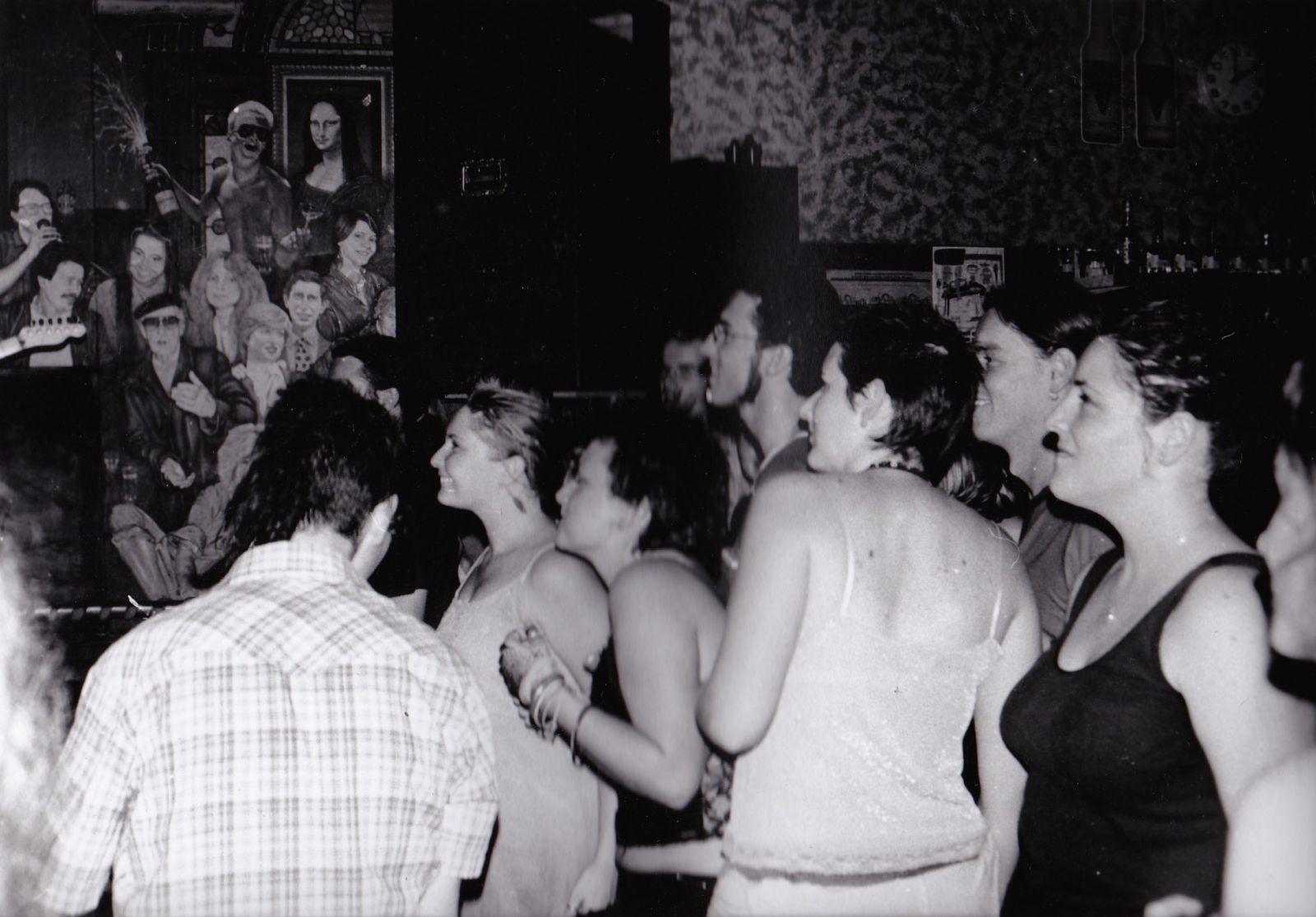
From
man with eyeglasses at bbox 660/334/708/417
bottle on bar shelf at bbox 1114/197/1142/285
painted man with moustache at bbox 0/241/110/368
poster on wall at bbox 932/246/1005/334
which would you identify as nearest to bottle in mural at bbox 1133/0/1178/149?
bottle on bar shelf at bbox 1114/197/1142/285

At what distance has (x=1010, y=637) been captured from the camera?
1.47 meters

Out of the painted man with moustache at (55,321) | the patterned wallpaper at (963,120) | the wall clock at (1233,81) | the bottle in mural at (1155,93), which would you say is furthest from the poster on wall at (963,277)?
the painted man with moustache at (55,321)

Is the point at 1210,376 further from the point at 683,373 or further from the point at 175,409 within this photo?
the point at 175,409

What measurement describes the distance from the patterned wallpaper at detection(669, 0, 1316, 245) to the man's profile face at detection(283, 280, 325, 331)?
121cm

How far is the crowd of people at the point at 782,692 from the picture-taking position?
1.21 m

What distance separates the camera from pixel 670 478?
1.86 metres

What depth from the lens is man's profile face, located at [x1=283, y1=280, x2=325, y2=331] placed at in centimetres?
348

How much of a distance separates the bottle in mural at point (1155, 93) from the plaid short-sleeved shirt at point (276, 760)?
2.69 m

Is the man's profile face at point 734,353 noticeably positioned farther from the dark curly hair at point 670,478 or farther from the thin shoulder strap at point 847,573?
the thin shoulder strap at point 847,573

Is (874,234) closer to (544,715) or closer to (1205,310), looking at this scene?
(1205,310)

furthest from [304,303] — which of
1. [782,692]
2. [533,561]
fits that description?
[782,692]

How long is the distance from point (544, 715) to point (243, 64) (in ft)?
8.67

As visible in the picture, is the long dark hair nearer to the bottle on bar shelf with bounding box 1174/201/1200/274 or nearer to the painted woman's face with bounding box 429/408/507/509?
the painted woman's face with bounding box 429/408/507/509

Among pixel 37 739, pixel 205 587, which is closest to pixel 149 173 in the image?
pixel 205 587
